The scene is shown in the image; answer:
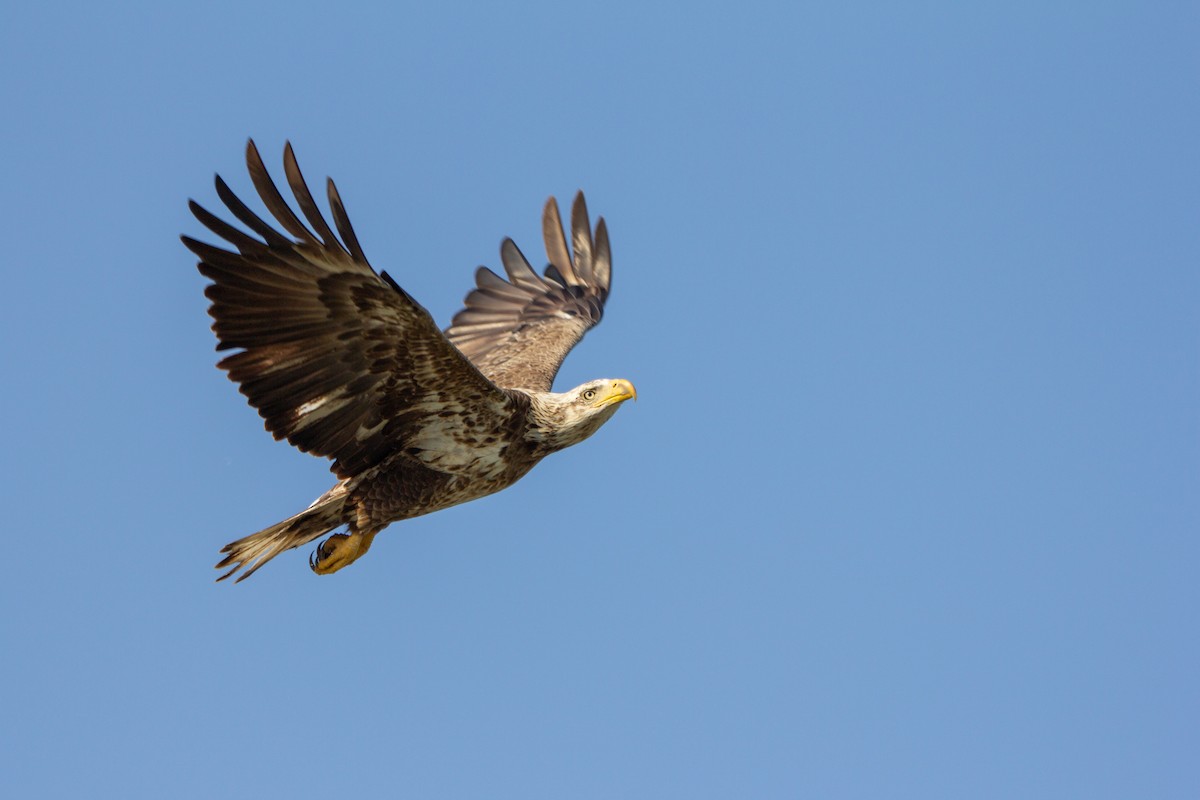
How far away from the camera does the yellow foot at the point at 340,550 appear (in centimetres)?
1014

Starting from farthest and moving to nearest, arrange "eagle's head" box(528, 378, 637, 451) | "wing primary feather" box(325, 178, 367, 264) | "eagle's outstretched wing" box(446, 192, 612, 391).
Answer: "eagle's outstretched wing" box(446, 192, 612, 391) < "eagle's head" box(528, 378, 637, 451) < "wing primary feather" box(325, 178, 367, 264)

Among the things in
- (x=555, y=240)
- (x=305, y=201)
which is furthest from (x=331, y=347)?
(x=555, y=240)

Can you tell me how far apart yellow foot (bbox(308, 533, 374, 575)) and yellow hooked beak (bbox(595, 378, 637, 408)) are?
5.84ft

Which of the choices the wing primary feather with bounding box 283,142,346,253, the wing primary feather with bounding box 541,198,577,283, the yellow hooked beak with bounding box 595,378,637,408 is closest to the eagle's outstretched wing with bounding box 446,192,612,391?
the wing primary feather with bounding box 541,198,577,283

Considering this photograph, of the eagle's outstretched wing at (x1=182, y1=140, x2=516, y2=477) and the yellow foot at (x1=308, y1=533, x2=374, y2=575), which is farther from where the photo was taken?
the yellow foot at (x1=308, y1=533, x2=374, y2=575)

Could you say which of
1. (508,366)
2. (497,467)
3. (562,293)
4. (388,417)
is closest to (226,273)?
(388,417)

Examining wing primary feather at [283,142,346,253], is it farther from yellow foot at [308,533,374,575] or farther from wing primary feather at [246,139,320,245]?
yellow foot at [308,533,374,575]

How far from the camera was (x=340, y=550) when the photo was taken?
1015 centimetres

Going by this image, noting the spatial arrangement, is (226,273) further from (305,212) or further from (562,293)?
(562,293)

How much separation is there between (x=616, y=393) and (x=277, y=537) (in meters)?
2.39

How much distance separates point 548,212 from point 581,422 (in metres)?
4.49

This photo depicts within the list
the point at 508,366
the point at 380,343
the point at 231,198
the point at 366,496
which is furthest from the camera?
the point at 508,366

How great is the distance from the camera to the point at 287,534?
9.84 m

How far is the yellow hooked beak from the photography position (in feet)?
32.9
